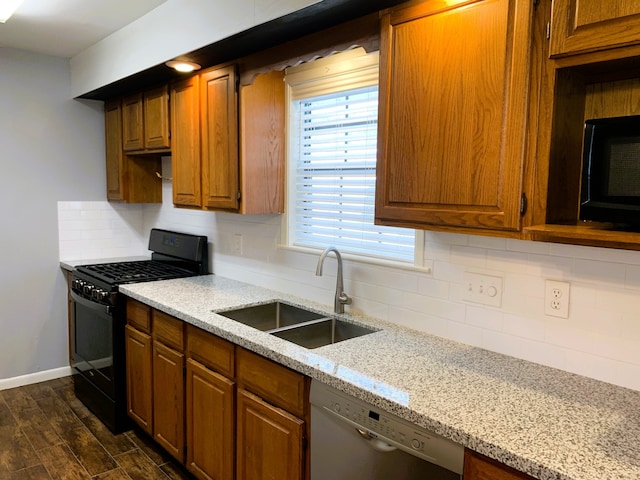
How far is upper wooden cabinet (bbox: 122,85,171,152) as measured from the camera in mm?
3143

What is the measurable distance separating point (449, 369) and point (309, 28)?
149 cm

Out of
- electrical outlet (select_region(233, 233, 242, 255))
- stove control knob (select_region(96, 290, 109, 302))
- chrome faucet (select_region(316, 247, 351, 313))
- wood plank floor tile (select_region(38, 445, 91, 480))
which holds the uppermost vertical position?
electrical outlet (select_region(233, 233, 242, 255))

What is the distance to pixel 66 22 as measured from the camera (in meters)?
2.94

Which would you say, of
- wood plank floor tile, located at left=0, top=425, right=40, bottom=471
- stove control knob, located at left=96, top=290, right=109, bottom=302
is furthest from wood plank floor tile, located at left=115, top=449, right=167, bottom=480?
stove control knob, located at left=96, top=290, right=109, bottom=302

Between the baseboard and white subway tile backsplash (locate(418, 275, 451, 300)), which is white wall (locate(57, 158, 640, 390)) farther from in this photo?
the baseboard

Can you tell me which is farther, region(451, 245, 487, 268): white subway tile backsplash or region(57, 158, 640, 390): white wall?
region(451, 245, 487, 268): white subway tile backsplash

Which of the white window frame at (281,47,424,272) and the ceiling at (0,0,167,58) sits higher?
the ceiling at (0,0,167,58)

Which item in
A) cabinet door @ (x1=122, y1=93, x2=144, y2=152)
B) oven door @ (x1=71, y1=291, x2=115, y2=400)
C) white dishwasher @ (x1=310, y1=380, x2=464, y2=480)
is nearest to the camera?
white dishwasher @ (x1=310, y1=380, x2=464, y2=480)

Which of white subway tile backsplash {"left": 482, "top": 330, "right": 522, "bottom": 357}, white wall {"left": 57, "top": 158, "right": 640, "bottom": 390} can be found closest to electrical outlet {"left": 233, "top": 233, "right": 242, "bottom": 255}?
white wall {"left": 57, "top": 158, "right": 640, "bottom": 390}

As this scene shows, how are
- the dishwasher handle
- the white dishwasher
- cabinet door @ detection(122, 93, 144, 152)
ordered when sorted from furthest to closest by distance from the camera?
cabinet door @ detection(122, 93, 144, 152) → the dishwasher handle → the white dishwasher

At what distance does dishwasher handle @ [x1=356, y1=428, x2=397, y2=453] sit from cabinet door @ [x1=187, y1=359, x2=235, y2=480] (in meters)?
0.78

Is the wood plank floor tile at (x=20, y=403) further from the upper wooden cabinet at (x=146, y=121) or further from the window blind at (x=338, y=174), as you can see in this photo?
the window blind at (x=338, y=174)

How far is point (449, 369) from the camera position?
1660 millimetres

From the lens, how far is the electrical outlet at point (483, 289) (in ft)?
6.01
